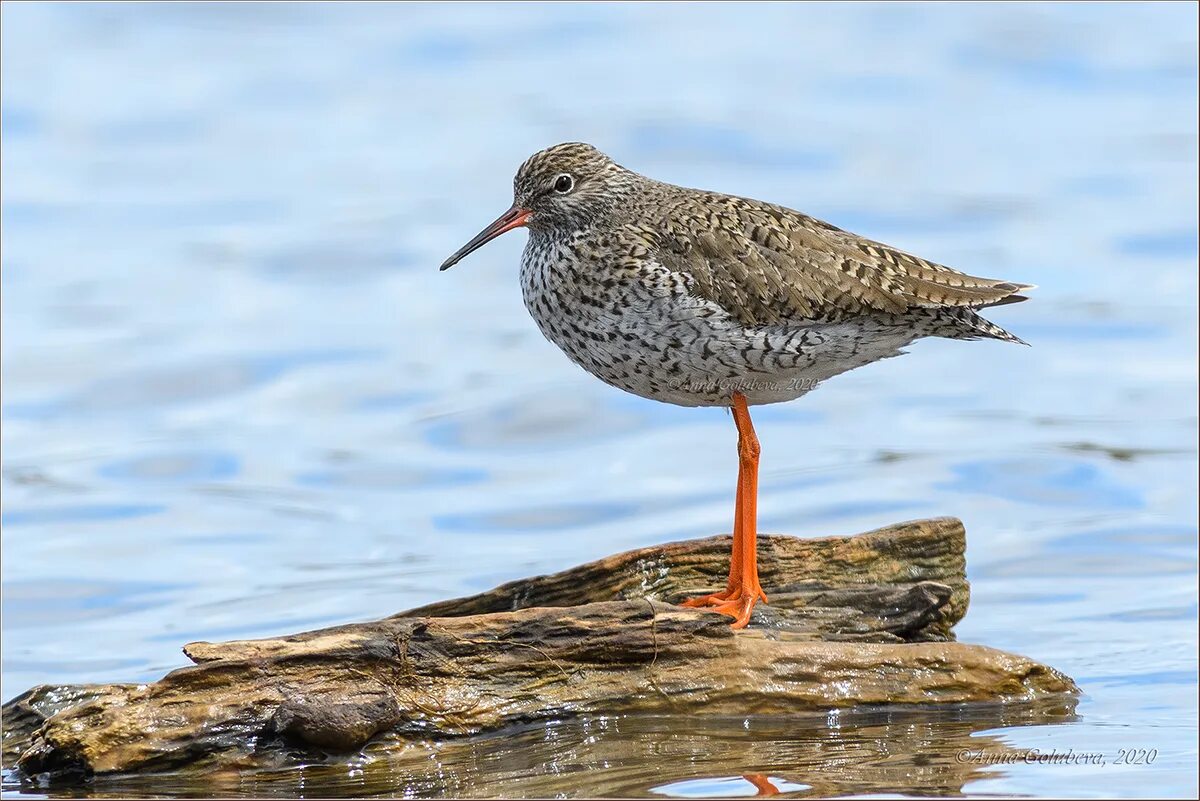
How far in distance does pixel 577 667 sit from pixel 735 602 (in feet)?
4.44

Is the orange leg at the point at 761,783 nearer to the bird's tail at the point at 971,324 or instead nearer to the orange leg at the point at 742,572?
the orange leg at the point at 742,572

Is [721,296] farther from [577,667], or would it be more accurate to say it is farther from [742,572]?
[577,667]

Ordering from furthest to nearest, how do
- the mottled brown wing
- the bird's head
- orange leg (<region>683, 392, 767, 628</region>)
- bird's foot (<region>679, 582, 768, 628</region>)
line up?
the bird's head
the mottled brown wing
orange leg (<region>683, 392, 767, 628</region>)
bird's foot (<region>679, 582, 768, 628</region>)

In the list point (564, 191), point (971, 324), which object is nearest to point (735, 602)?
point (971, 324)

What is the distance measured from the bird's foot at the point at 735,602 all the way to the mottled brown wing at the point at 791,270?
1562 millimetres

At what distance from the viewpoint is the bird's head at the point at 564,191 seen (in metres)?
11.2

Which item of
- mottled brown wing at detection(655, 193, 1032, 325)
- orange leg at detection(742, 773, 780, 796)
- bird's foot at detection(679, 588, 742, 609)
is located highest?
mottled brown wing at detection(655, 193, 1032, 325)

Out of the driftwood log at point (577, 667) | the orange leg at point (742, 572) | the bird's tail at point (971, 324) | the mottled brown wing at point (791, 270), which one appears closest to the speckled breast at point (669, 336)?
the mottled brown wing at point (791, 270)

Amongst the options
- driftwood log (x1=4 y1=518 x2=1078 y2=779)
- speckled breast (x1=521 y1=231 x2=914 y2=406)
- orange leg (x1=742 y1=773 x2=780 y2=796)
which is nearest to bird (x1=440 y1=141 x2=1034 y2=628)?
speckled breast (x1=521 y1=231 x2=914 y2=406)

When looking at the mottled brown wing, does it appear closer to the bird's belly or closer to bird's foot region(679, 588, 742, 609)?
the bird's belly

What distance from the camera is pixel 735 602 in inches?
417

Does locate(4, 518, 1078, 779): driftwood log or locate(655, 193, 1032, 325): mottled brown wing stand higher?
locate(655, 193, 1032, 325): mottled brown wing

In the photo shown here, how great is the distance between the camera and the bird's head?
443 inches

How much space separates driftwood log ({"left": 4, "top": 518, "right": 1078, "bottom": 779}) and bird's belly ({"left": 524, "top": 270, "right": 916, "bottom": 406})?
991 millimetres
